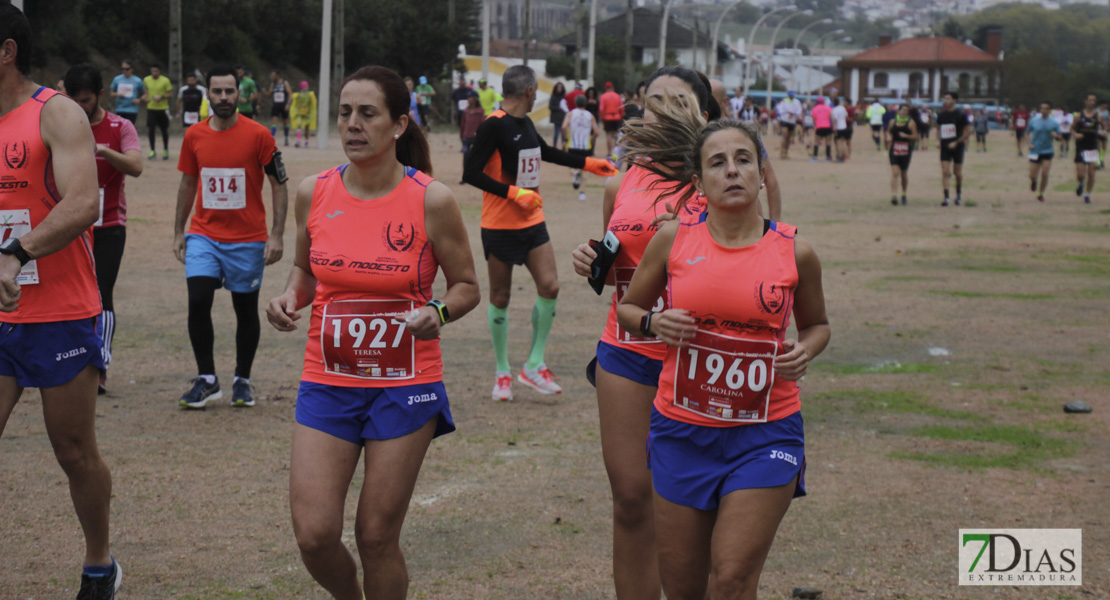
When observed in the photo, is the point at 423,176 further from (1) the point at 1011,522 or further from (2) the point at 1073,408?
(2) the point at 1073,408

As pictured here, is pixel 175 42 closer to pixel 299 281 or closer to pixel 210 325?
pixel 210 325

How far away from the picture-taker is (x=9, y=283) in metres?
3.84

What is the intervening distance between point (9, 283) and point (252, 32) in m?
54.8

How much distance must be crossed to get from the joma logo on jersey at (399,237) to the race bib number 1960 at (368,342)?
0.62 feet

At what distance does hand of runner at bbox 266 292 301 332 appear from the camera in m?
4.02

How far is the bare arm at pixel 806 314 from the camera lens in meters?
3.59

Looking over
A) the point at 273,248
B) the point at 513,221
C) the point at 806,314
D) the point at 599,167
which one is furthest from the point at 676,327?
the point at 513,221

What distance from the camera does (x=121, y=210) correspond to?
7605 millimetres

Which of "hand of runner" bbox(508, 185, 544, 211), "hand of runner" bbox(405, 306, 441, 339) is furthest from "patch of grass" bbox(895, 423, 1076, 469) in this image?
"hand of runner" bbox(405, 306, 441, 339)

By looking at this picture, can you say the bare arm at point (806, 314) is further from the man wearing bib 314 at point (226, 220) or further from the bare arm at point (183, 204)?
the bare arm at point (183, 204)

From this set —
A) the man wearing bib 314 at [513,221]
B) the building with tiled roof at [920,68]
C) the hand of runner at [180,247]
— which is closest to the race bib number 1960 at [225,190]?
the hand of runner at [180,247]

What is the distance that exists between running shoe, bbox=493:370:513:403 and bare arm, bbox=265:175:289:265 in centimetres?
171

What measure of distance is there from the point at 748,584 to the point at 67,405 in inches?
98.7

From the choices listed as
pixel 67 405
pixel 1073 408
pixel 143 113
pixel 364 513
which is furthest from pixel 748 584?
pixel 143 113
